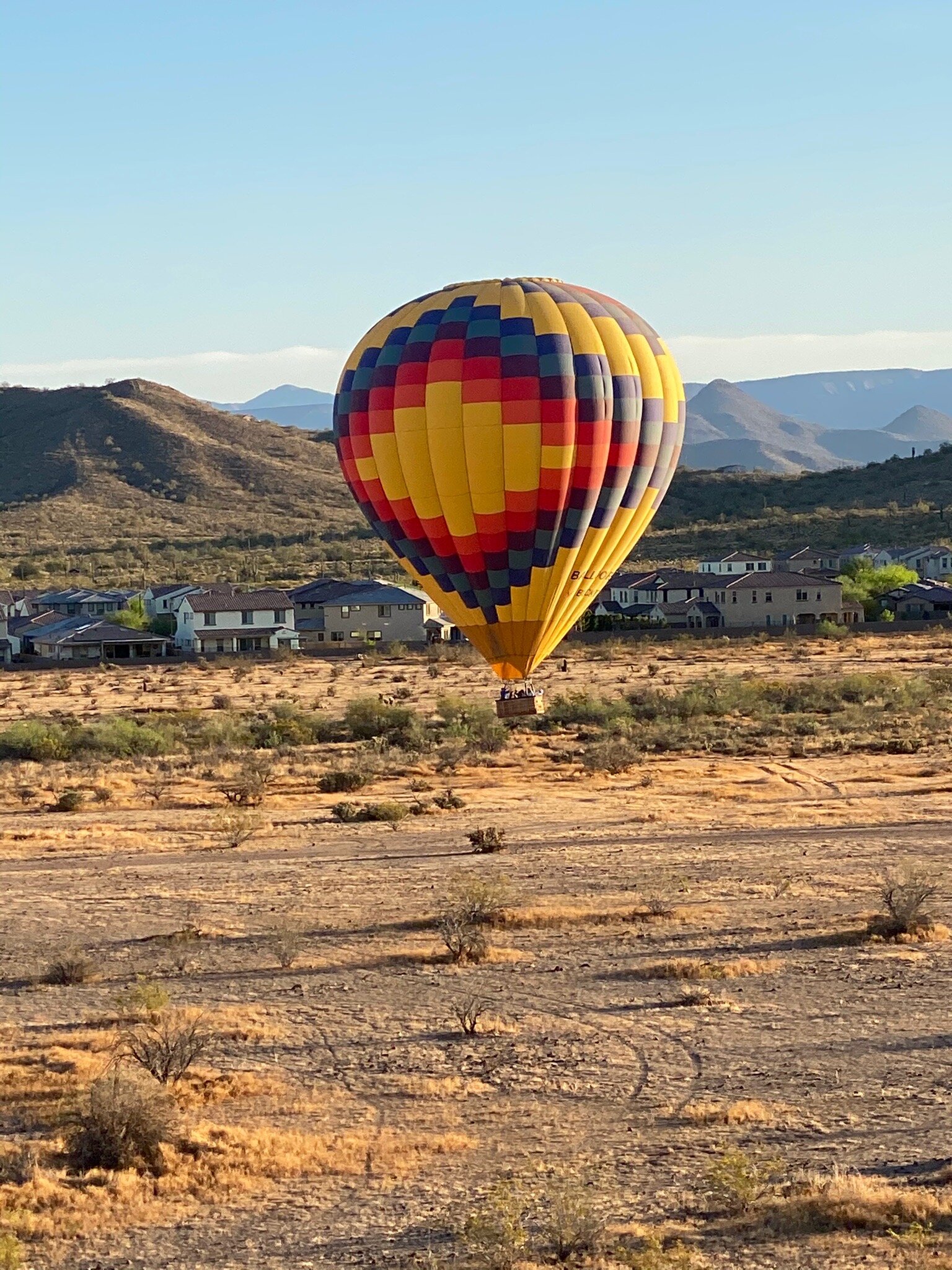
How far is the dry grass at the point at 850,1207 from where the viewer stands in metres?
13.4

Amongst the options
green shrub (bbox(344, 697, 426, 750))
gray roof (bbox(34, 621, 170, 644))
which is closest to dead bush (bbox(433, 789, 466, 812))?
green shrub (bbox(344, 697, 426, 750))

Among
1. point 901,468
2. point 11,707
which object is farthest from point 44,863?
point 901,468

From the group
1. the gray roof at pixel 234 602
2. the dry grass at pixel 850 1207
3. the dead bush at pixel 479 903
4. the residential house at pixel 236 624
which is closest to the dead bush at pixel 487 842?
the dead bush at pixel 479 903

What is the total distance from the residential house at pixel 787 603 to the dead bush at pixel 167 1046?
241 ft

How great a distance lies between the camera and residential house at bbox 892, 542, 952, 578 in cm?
10694

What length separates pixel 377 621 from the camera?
86.7 metres

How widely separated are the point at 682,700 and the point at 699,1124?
37212 mm

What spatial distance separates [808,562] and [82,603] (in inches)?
1818

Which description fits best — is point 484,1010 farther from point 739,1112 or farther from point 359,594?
point 359,594

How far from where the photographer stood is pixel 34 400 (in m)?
200

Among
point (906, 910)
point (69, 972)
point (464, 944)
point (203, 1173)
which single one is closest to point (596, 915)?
point (464, 944)

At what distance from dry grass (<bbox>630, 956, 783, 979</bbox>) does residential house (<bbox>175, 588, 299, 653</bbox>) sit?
208ft

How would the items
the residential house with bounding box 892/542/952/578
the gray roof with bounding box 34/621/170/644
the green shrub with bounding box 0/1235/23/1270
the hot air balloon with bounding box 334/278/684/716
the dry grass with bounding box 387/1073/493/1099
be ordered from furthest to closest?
the residential house with bounding box 892/542/952/578
the gray roof with bounding box 34/621/170/644
the hot air balloon with bounding box 334/278/684/716
the dry grass with bounding box 387/1073/493/1099
the green shrub with bounding box 0/1235/23/1270

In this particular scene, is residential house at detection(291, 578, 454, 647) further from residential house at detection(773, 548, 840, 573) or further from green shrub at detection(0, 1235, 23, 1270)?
green shrub at detection(0, 1235, 23, 1270)
